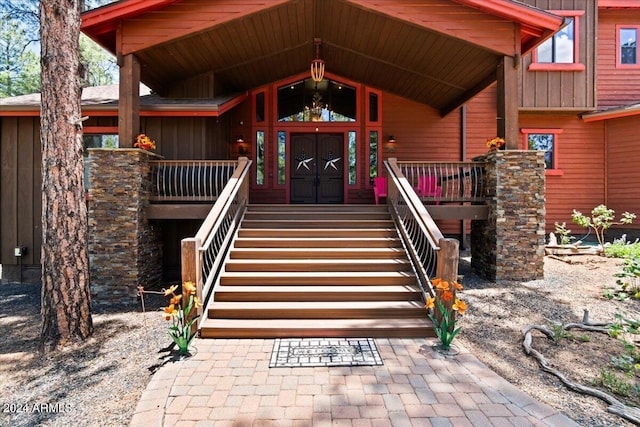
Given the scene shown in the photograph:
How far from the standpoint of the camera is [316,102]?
8727mm

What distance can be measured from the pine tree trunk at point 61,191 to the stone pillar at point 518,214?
597cm

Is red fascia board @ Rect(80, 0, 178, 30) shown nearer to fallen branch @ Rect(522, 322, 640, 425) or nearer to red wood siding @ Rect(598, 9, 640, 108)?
fallen branch @ Rect(522, 322, 640, 425)

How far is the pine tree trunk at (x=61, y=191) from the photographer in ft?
12.6

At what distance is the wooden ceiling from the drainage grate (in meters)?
4.83

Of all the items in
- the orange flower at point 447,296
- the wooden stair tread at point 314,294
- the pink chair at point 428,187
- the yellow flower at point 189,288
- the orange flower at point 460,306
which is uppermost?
the pink chair at point 428,187

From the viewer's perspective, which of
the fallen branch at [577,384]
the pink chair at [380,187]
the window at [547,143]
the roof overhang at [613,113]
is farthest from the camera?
the window at [547,143]

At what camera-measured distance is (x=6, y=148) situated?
6.69m

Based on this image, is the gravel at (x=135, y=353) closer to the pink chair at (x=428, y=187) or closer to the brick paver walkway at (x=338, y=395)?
the brick paver walkway at (x=338, y=395)

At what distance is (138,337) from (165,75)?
5.29 m

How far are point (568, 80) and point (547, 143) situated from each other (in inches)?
62.0

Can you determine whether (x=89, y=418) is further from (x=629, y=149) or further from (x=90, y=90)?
(x=629, y=149)

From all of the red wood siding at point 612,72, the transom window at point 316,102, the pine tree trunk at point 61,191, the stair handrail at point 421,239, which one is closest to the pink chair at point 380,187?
the stair handrail at point 421,239

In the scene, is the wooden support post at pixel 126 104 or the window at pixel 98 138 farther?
the window at pixel 98 138

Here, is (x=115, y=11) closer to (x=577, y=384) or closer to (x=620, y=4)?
(x=577, y=384)
